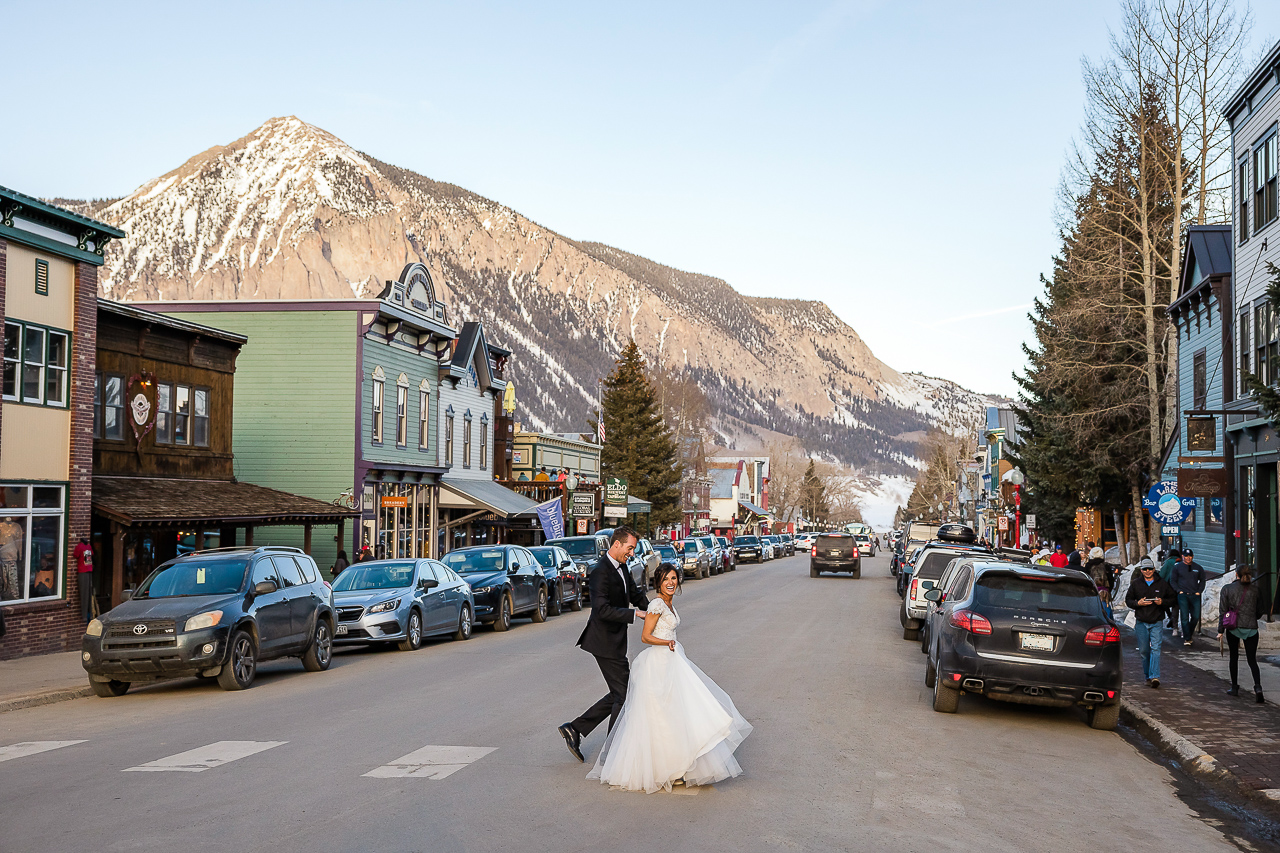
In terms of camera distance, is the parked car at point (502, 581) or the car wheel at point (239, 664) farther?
the parked car at point (502, 581)

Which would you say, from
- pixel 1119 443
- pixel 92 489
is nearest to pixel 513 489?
pixel 1119 443

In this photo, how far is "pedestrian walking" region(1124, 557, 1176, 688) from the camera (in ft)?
50.5

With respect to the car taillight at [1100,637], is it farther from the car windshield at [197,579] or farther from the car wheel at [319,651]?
the car wheel at [319,651]

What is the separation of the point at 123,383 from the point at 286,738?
16644 mm

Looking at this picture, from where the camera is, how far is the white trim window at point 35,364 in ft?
65.2

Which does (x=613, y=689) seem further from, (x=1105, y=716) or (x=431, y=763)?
(x=1105, y=716)

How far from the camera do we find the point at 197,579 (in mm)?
15922

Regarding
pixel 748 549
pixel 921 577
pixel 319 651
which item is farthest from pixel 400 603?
pixel 748 549

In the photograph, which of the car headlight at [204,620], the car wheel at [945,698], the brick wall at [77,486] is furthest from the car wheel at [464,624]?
the car wheel at [945,698]

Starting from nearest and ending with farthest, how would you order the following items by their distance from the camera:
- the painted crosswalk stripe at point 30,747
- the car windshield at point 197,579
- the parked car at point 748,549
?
the painted crosswalk stripe at point 30,747
the car windshield at point 197,579
the parked car at point 748,549

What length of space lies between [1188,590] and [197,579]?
51.8ft

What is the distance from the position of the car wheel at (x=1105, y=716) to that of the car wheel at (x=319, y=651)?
34.2ft

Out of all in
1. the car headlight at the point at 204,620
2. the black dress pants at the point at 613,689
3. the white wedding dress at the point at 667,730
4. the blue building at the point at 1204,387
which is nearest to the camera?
the white wedding dress at the point at 667,730

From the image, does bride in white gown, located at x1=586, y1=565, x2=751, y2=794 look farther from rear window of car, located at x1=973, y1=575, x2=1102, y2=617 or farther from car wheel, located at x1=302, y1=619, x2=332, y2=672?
car wheel, located at x1=302, y1=619, x2=332, y2=672
